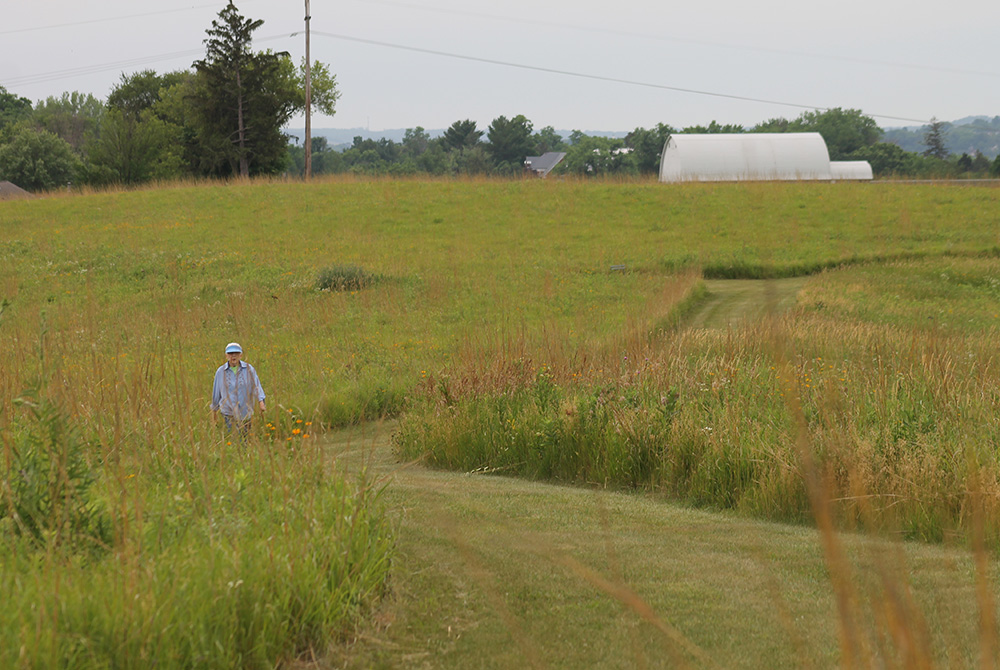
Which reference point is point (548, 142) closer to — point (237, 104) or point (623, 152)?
point (623, 152)

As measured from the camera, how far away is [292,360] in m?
15.8

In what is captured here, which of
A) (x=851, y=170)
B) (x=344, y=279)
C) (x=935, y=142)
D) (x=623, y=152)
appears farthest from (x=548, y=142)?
(x=344, y=279)

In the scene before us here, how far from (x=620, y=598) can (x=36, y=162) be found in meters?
76.6

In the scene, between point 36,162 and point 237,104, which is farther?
point 36,162

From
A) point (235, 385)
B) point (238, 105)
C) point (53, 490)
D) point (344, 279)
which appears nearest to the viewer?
point (53, 490)

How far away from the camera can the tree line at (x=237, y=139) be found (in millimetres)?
52312

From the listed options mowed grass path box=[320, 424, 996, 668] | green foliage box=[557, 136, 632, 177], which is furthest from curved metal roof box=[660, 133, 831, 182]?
mowed grass path box=[320, 424, 996, 668]

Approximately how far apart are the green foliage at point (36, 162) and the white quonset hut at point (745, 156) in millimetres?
45771

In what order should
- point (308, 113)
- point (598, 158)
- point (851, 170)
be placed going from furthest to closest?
point (598, 158) < point (851, 170) < point (308, 113)

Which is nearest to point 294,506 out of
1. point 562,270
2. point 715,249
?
point 562,270

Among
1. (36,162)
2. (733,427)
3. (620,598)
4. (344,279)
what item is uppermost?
(36,162)

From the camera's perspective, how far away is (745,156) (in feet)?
177

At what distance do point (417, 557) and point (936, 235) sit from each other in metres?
30.4

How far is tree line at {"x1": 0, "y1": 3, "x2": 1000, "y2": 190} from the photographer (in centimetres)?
5231
